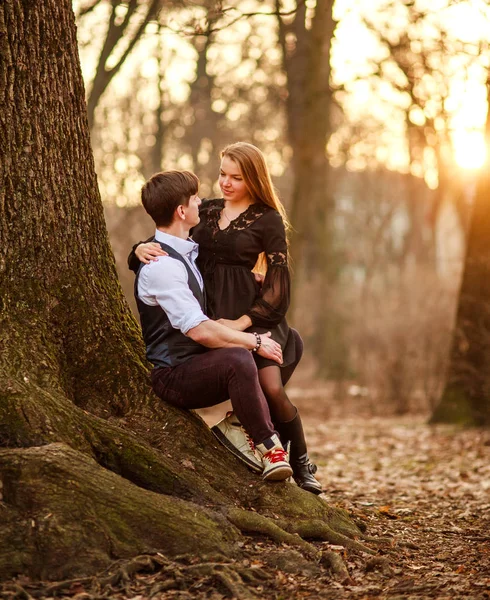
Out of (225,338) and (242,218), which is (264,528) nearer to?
(225,338)

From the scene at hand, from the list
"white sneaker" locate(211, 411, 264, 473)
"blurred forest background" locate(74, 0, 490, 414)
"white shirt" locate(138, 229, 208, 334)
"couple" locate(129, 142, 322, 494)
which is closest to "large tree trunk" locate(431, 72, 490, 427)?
"blurred forest background" locate(74, 0, 490, 414)

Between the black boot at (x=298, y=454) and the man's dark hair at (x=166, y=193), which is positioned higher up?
the man's dark hair at (x=166, y=193)

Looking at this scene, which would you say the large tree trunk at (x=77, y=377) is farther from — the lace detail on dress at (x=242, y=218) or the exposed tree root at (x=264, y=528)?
the lace detail on dress at (x=242, y=218)

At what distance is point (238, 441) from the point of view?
455cm

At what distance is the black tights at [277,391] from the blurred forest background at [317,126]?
415 cm

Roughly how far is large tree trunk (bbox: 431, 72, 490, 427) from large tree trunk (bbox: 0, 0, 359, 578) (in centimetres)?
635

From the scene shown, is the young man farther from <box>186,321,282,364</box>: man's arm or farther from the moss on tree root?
the moss on tree root

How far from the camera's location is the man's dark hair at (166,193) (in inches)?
180

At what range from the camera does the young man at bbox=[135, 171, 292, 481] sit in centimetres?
431

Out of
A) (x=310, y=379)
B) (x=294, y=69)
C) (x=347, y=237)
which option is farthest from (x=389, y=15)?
(x=347, y=237)

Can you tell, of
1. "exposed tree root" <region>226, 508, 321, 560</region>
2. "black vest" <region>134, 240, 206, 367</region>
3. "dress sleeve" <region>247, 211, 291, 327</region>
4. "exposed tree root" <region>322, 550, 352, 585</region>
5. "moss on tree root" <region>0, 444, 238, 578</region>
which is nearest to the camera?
"moss on tree root" <region>0, 444, 238, 578</region>

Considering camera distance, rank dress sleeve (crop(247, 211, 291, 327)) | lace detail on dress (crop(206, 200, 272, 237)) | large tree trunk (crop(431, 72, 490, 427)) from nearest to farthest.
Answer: dress sleeve (crop(247, 211, 291, 327))
lace detail on dress (crop(206, 200, 272, 237))
large tree trunk (crop(431, 72, 490, 427))

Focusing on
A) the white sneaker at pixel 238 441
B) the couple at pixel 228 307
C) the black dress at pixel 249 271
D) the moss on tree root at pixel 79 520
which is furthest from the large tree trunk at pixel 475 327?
the moss on tree root at pixel 79 520

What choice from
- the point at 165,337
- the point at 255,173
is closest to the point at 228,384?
the point at 165,337
